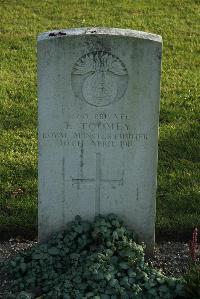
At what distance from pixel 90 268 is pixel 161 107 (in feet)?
11.8

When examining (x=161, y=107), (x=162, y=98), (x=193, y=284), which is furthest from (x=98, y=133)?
(x=162, y=98)

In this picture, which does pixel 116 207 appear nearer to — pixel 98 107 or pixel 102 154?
pixel 102 154

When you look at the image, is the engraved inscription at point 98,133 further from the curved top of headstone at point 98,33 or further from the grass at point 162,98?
the grass at point 162,98

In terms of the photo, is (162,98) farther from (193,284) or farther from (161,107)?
(193,284)

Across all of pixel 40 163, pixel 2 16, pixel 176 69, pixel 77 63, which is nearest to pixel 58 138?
pixel 40 163

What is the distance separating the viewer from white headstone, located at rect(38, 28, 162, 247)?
4988mm

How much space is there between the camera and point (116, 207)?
17.9ft

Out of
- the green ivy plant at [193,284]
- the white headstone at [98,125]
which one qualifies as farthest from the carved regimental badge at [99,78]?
the green ivy plant at [193,284]

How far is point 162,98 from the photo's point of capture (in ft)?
27.9

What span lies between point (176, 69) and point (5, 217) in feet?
13.2

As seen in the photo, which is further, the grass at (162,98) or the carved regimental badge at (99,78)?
the grass at (162,98)

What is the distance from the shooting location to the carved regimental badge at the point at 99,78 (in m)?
5.01

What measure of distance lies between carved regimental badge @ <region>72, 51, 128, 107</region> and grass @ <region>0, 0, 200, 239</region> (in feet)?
4.61

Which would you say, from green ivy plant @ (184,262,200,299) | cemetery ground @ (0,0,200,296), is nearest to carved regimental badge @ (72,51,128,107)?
green ivy plant @ (184,262,200,299)
